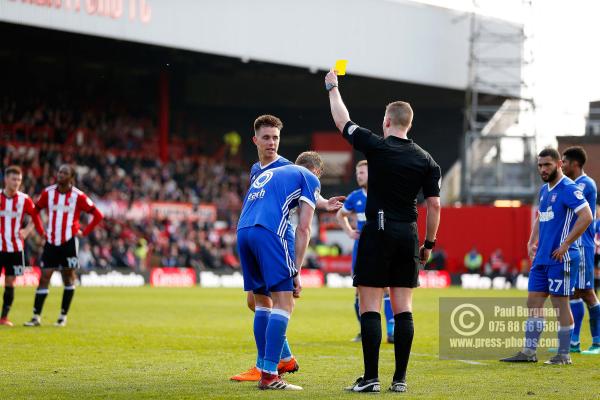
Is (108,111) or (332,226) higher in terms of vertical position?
(108,111)

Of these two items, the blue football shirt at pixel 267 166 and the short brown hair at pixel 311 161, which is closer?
the blue football shirt at pixel 267 166

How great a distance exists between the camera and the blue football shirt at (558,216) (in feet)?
→ 36.8

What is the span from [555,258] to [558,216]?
0.51m

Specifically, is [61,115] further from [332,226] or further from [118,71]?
[332,226]

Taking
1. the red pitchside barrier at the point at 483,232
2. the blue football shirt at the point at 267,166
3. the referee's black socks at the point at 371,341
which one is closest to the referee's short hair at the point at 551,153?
the blue football shirt at the point at 267,166

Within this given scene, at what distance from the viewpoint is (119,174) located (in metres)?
41.2

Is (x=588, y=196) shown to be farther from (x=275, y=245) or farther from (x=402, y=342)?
(x=275, y=245)

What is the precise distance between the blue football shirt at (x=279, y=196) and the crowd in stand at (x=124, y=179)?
2504cm

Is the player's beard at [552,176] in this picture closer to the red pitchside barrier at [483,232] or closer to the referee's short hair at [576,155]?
the referee's short hair at [576,155]

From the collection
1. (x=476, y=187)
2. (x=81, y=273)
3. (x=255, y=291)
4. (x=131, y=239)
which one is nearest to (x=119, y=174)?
(x=131, y=239)

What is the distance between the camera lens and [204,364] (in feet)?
35.5

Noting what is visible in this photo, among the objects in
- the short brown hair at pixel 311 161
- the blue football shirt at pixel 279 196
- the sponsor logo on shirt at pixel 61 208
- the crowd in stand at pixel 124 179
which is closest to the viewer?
the blue football shirt at pixel 279 196

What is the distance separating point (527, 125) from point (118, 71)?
18.8 m

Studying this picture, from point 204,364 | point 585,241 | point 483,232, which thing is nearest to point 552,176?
point 585,241
